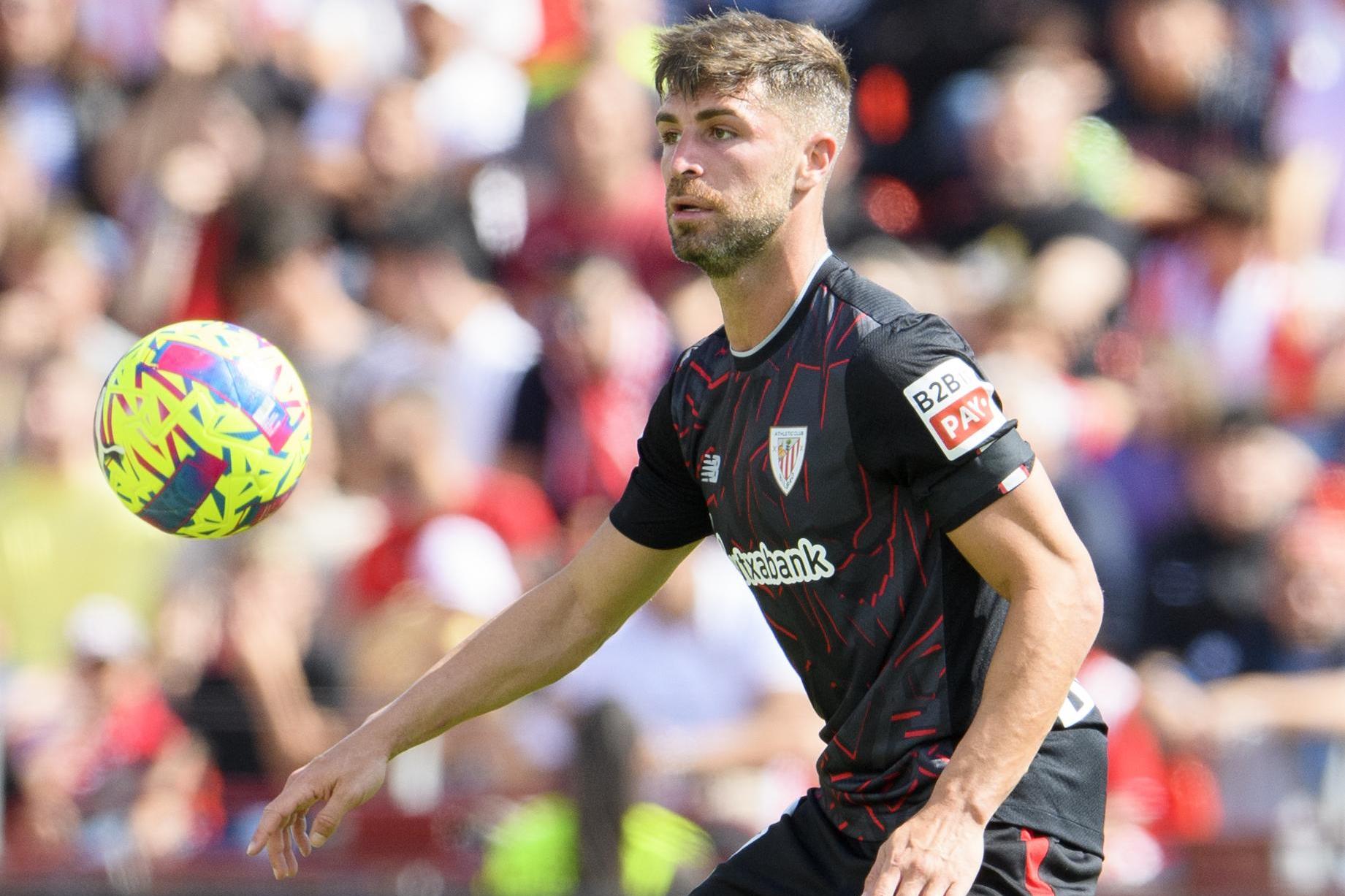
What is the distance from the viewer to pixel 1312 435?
9273 mm

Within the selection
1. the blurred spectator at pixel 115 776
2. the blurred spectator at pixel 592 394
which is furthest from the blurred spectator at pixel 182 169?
the blurred spectator at pixel 115 776

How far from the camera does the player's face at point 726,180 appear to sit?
14.9ft

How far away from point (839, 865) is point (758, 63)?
6.51ft

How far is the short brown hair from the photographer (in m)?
4.58

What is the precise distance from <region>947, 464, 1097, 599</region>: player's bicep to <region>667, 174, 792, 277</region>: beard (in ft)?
3.02

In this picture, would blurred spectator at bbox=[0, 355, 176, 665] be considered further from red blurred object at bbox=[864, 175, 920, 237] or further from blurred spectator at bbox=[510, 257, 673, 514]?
red blurred object at bbox=[864, 175, 920, 237]

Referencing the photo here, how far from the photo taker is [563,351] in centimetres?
942

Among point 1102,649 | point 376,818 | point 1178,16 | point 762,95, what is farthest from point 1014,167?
point 762,95

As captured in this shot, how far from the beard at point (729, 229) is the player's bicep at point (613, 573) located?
0.87 m

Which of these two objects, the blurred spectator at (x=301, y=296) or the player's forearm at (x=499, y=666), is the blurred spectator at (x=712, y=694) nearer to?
the blurred spectator at (x=301, y=296)

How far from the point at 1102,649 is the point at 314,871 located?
363 cm

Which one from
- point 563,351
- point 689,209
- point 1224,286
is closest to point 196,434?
point 689,209

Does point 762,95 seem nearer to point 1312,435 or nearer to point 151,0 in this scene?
point 1312,435

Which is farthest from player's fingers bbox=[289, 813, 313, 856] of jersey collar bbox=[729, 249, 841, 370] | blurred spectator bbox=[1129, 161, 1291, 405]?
blurred spectator bbox=[1129, 161, 1291, 405]
